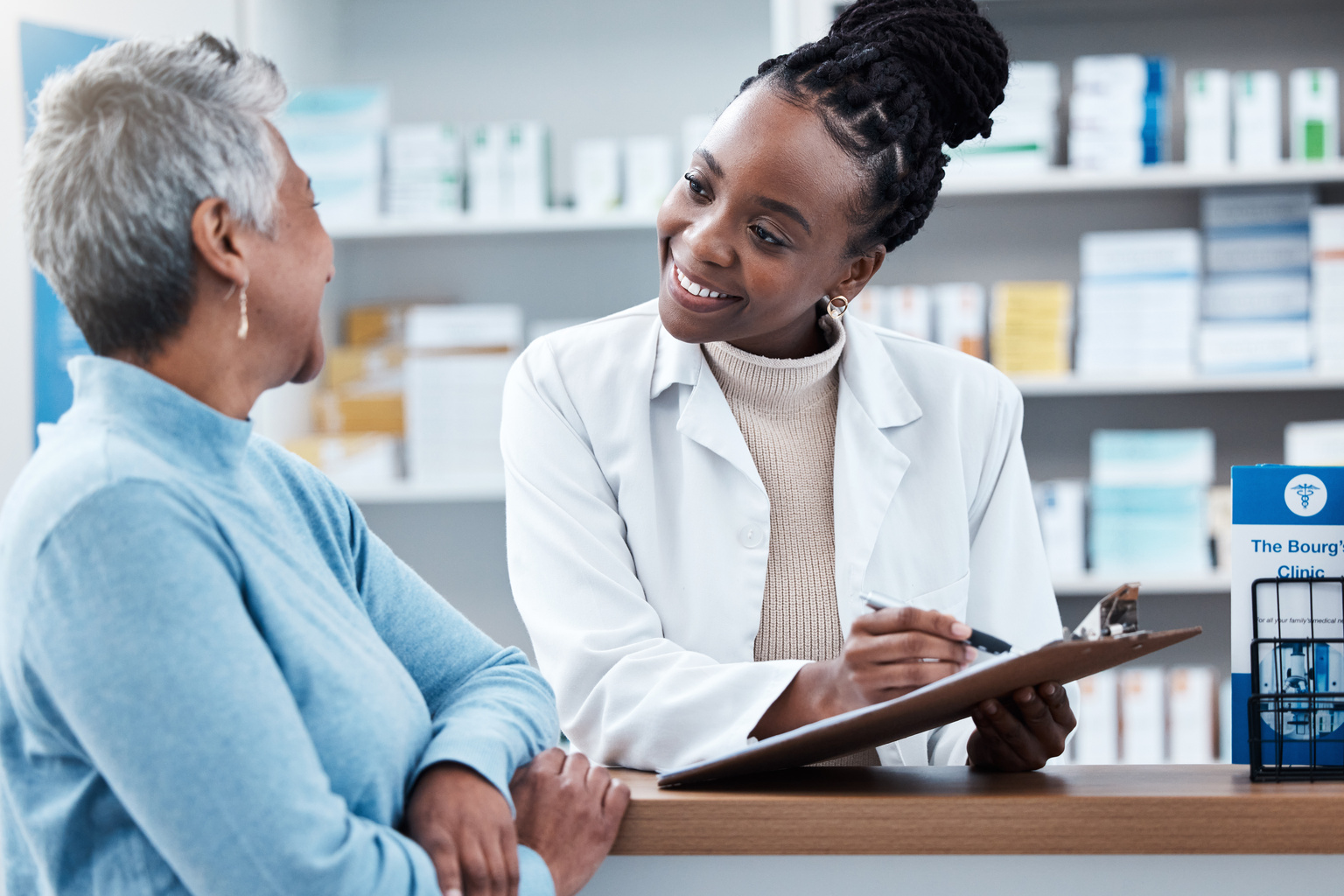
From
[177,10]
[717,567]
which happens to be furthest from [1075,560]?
[177,10]

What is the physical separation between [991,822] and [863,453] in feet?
1.92

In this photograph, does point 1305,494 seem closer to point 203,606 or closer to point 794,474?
point 794,474

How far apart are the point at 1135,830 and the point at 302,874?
640mm

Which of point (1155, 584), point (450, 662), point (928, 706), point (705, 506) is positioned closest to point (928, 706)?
point (928, 706)

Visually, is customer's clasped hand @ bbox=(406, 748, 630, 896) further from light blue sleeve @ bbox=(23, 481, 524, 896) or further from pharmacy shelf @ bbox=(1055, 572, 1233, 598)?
pharmacy shelf @ bbox=(1055, 572, 1233, 598)

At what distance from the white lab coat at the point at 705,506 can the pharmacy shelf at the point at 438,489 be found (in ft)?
4.53

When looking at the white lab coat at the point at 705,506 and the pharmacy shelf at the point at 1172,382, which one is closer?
the white lab coat at the point at 705,506

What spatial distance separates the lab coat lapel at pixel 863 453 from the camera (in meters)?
1.39

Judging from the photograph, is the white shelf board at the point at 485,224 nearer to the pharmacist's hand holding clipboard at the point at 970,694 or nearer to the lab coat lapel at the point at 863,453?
the lab coat lapel at the point at 863,453

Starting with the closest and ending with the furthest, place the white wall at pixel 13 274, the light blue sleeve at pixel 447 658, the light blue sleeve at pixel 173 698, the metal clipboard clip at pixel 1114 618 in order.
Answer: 1. the light blue sleeve at pixel 173 698
2. the metal clipboard clip at pixel 1114 618
3. the light blue sleeve at pixel 447 658
4. the white wall at pixel 13 274

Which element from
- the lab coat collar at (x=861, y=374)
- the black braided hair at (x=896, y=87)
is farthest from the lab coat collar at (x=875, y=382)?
the black braided hair at (x=896, y=87)

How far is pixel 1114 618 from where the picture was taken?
0.90m

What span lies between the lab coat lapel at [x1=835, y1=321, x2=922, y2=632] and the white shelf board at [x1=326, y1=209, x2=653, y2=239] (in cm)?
134

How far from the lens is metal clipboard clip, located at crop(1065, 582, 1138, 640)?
89 centimetres
